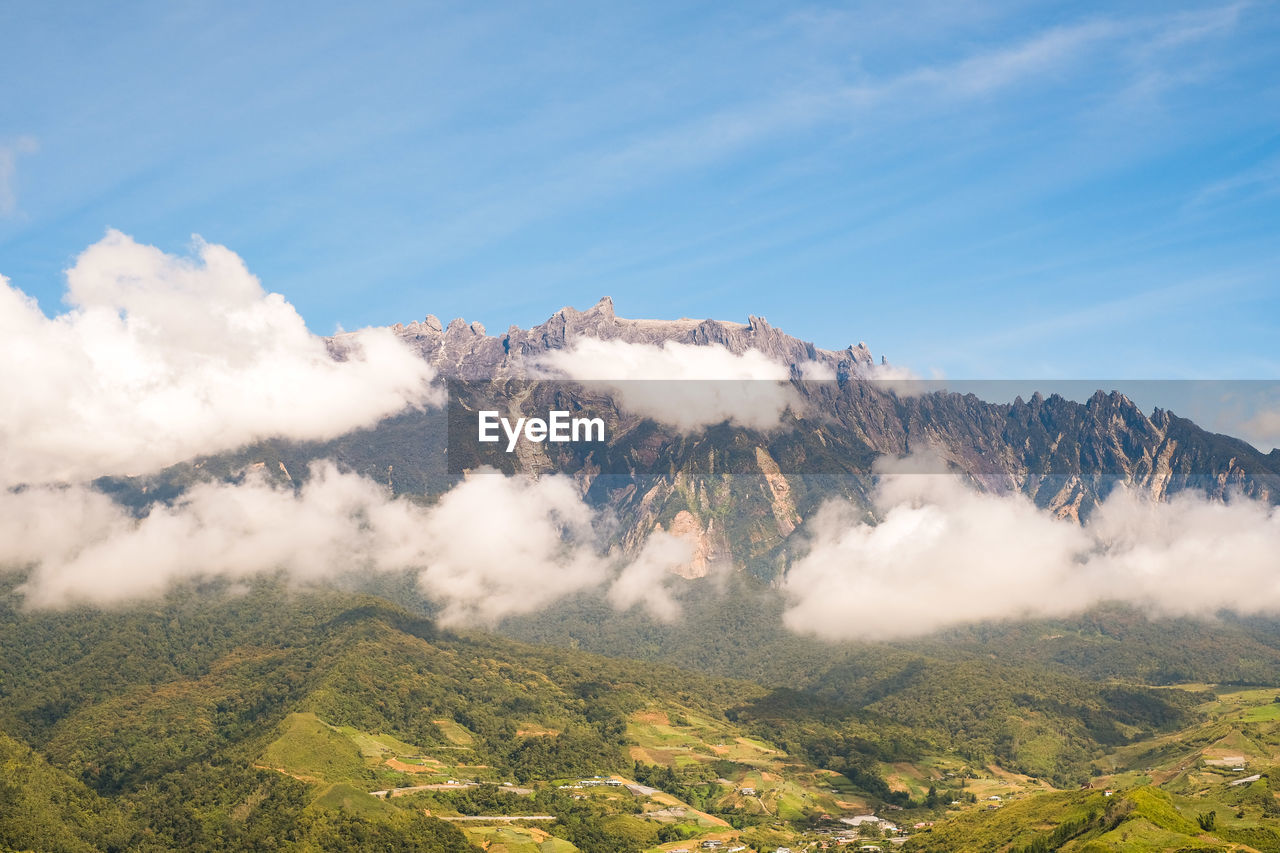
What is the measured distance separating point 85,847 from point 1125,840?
169328 mm

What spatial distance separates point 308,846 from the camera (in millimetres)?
195625

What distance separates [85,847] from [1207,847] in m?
179

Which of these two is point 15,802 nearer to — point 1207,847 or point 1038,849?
point 1038,849

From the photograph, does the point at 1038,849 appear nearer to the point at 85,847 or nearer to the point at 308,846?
the point at 308,846

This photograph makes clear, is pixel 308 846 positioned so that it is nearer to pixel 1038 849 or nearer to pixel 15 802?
pixel 15 802

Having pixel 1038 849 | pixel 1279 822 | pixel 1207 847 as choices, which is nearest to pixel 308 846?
pixel 1038 849

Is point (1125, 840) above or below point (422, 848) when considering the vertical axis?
above

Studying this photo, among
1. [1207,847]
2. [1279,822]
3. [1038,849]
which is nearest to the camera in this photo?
[1207,847]

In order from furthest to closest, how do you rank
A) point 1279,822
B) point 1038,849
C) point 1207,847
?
point 1279,822 → point 1038,849 → point 1207,847

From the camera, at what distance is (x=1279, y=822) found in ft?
616

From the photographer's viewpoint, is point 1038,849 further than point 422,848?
No

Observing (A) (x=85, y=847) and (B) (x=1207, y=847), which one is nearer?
(B) (x=1207, y=847)

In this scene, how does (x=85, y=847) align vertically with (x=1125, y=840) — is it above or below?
below

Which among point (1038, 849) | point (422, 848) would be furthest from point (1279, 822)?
point (422, 848)
